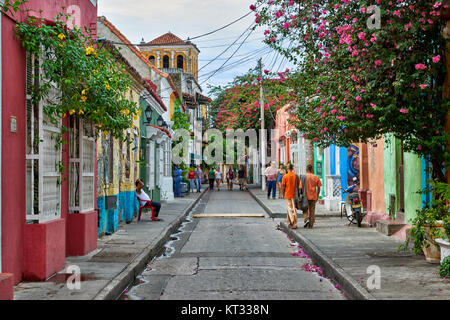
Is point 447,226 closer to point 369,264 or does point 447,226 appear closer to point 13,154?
point 369,264

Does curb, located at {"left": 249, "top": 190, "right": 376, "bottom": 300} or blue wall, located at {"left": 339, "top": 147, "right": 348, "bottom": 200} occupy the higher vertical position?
blue wall, located at {"left": 339, "top": 147, "right": 348, "bottom": 200}

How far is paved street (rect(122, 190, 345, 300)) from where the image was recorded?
25.2 ft

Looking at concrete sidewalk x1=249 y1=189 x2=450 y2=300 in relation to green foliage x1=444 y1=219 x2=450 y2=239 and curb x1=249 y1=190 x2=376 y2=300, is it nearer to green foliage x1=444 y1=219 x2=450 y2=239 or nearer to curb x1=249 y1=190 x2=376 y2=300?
curb x1=249 y1=190 x2=376 y2=300

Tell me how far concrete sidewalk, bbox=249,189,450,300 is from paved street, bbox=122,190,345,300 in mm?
298

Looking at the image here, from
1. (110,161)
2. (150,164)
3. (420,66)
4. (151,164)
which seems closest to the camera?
(420,66)

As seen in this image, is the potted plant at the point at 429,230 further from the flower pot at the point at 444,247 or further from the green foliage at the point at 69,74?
the green foliage at the point at 69,74

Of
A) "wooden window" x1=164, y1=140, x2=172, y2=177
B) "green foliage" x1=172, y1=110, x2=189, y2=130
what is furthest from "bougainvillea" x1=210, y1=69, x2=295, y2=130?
"wooden window" x1=164, y1=140, x2=172, y2=177

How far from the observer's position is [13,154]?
7305 millimetres

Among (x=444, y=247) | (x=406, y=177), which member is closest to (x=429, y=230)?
(x=444, y=247)

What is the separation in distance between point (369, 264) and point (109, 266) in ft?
13.4

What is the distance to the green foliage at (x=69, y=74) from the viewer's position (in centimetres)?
781

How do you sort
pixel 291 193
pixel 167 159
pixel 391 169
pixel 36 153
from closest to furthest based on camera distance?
pixel 36 153
pixel 391 169
pixel 291 193
pixel 167 159

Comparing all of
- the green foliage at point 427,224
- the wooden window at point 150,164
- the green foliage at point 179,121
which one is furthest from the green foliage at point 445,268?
the green foliage at point 179,121

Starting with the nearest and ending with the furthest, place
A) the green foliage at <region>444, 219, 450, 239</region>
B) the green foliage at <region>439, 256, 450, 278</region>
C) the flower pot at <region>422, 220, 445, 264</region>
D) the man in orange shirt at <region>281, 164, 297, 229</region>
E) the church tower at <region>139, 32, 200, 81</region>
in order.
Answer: the green foliage at <region>439, 256, 450, 278</region> < the green foliage at <region>444, 219, 450, 239</region> < the flower pot at <region>422, 220, 445, 264</region> < the man in orange shirt at <region>281, 164, 297, 229</region> < the church tower at <region>139, 32, 200, 81</region>
